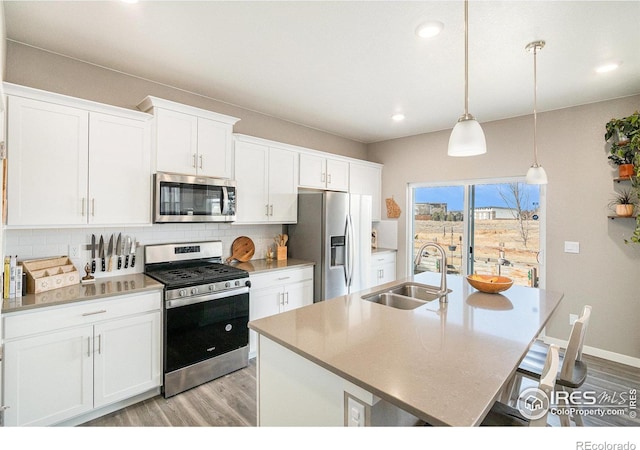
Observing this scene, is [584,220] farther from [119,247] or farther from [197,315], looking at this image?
[119,247]

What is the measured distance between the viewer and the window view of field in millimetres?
3762

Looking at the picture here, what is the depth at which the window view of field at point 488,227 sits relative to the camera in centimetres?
376

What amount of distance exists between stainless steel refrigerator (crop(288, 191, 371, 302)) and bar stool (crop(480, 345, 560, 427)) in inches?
87.6

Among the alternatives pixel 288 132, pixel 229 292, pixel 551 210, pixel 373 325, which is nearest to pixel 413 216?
pixel 551 210

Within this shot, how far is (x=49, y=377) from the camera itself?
199 cm

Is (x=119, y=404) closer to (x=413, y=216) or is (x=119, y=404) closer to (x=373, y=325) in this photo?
(x=373, y=325)

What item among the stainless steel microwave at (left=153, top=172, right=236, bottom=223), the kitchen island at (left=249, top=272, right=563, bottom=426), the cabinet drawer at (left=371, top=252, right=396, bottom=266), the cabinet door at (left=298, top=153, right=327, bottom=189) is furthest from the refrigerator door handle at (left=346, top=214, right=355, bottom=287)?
the kitchen island at (left=249, top=272, right=563, bottom=426)

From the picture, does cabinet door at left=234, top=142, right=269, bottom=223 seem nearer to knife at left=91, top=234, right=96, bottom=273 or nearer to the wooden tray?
knife at left=91, top=234, right=96, bottom=273

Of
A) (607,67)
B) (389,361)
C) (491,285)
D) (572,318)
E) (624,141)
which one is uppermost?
(607,67)

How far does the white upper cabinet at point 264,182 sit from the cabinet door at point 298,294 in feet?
2.49

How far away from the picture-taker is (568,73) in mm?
2613

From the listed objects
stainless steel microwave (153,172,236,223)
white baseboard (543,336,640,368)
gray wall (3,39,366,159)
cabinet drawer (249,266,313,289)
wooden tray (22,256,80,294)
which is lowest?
white baseboard (543,336,640,368)

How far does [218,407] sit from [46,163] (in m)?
2.11

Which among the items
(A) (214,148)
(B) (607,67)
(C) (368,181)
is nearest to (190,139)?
(A) (214,148)
